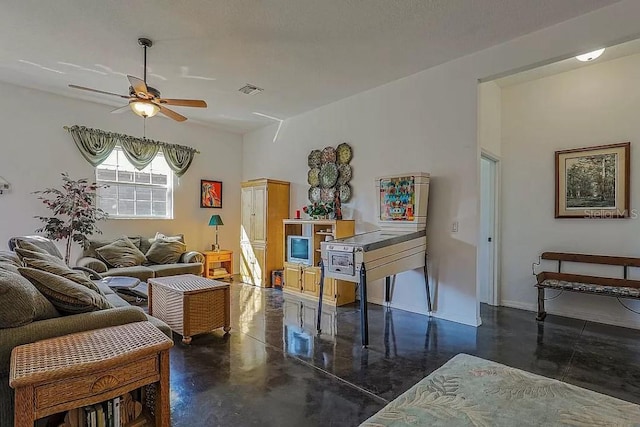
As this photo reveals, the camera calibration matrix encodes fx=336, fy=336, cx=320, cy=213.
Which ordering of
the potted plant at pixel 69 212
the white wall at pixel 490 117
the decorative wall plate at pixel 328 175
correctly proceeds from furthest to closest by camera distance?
the decorative wall plate at pixel 328 175, the potted plant at pixel 69 212, the white wall at pixel 490 117

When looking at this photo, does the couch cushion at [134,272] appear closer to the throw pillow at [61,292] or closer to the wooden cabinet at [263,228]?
the wooden cabinet at [263,228]

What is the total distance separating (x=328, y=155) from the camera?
550 cm

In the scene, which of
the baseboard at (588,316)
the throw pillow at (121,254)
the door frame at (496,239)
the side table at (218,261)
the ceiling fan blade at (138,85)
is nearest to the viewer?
the ceiling fan blade at (138,85)

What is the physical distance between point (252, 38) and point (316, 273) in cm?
319

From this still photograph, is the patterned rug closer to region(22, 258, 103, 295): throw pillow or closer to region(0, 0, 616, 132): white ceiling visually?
region(22, 258, 103, 295): throw pillow

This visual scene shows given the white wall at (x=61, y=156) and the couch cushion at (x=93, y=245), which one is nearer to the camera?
the white wall at (x=61, y=156)

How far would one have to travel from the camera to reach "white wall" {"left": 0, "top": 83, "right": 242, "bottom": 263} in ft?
15.6

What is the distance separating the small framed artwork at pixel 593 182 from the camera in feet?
12.8

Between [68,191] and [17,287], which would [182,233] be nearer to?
[68,191]

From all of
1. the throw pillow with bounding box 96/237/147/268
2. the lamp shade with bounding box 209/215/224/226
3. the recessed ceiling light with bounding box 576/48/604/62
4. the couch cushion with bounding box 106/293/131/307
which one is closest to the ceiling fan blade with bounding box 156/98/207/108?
the couch cushion with bounding box 106/293/131/307

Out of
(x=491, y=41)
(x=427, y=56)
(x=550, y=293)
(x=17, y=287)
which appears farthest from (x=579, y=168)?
(x=17, y=287)

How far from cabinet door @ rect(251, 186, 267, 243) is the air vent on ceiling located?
1.67 m

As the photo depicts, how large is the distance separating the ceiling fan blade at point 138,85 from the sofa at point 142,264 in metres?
2.69

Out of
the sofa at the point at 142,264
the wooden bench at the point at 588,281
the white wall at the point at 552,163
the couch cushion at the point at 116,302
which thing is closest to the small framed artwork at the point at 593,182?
the white wall at the point at 552,163
